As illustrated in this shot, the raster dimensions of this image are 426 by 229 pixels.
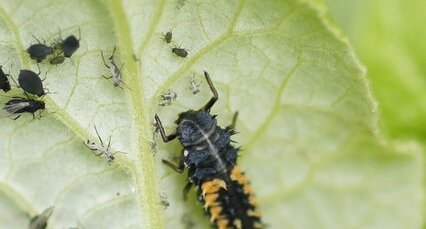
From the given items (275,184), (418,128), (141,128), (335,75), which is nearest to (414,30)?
(418,128)

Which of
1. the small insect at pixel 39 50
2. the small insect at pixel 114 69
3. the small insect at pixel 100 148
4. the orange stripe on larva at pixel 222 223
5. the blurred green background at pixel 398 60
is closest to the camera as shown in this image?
the small insect at pixel 39 50

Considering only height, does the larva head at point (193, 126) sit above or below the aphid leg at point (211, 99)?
below

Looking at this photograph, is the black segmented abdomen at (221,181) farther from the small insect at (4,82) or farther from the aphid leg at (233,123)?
the small insect at (4,82)

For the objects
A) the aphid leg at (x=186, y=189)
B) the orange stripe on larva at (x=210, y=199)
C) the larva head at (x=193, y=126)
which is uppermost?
the larva head at (x=193, y=126)

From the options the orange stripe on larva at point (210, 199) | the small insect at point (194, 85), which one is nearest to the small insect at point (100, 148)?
the small insect at point (194, 85)

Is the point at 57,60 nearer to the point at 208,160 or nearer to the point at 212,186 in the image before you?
the point at 208,160

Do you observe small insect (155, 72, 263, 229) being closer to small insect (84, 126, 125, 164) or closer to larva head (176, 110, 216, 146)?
larva head (176, 110, 216, 146)
